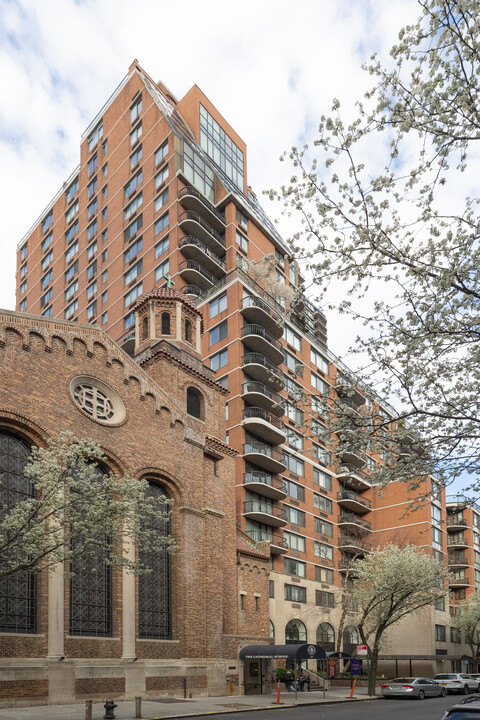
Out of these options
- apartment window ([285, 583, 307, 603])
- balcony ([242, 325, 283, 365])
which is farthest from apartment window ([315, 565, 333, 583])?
balcony ([242, 325, 283, 365])

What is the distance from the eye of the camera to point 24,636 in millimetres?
21328

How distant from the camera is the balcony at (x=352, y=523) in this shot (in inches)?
2319

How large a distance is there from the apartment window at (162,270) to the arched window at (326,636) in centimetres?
2973

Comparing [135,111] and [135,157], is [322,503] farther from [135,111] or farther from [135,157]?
[135,111]

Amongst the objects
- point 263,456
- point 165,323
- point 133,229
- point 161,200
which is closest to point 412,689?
point 263,456

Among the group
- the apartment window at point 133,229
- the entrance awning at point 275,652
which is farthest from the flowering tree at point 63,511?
the apartment window at point 133,229

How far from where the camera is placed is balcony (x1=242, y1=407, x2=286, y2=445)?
47.4 meters

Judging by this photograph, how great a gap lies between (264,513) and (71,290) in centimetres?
3368

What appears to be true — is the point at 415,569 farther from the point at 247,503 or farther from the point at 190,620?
the point at 190,620

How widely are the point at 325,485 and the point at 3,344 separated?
131 ft

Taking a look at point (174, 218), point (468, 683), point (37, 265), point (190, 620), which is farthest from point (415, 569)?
point (37, 265)

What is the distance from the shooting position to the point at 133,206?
5947 cm

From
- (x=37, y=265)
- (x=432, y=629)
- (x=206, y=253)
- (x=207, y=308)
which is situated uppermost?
(x=37, y=265)

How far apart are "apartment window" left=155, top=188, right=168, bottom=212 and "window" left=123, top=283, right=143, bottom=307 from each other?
6519 mm
